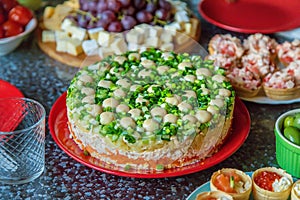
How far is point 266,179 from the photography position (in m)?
1.17

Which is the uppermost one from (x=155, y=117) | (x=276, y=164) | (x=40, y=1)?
(x=155, y=117)

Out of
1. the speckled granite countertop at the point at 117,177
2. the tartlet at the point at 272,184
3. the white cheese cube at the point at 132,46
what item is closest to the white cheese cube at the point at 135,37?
the white cheese cube at the point at 132,46

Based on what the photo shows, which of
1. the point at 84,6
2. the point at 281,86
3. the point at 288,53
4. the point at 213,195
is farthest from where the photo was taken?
the point at 84,6

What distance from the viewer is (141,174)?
4.05 feet

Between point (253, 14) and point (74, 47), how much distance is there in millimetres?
629

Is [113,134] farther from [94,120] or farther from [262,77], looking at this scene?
[262,77]

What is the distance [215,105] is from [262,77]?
29 cm

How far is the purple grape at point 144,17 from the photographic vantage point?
1785 mm

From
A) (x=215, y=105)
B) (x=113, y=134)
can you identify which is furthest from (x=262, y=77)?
(x=113, y=134)

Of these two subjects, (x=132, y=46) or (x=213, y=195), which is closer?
(x=213, y=195)

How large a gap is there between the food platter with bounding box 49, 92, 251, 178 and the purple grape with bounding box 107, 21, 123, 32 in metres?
0.33

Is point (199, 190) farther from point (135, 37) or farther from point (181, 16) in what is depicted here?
point (181, 16)

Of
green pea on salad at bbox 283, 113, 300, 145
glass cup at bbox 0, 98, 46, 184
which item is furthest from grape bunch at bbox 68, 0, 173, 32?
green pea on salad at bbox 283, 113, 300, 145

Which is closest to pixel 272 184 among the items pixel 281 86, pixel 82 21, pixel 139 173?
pixel 139 173
